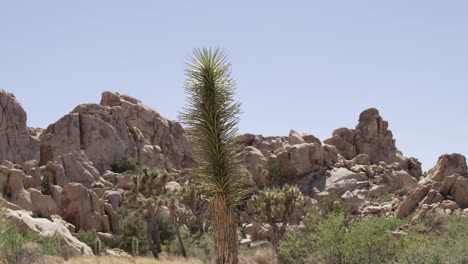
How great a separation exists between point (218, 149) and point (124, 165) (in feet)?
189

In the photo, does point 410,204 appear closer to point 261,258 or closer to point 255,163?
point 261,258

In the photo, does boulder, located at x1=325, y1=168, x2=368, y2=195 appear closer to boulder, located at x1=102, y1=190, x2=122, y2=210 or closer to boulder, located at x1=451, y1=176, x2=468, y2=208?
boulder, located at x1=451, y1=176, x2=468, y2=208

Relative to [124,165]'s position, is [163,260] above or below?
below

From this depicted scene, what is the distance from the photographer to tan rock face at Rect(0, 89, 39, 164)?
60344mm

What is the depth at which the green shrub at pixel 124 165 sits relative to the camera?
66.2 m

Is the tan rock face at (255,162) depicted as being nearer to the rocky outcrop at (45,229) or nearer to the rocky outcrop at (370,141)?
the rocky outcrop at (370,141)

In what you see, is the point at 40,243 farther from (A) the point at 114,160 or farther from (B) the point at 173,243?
(A) the point at 114,160

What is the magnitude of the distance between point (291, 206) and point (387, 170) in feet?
94.5

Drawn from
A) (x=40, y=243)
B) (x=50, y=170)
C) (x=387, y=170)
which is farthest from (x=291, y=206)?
(x=387, y=170)

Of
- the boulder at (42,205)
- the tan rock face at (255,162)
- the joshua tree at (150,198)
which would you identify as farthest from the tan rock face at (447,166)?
the boulder at (42,205)

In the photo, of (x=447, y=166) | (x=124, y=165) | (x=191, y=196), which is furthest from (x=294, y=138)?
(x=191, y=196)

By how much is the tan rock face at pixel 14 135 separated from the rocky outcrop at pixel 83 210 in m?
16.7

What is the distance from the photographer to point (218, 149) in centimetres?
1027

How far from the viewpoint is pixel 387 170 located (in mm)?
67812
